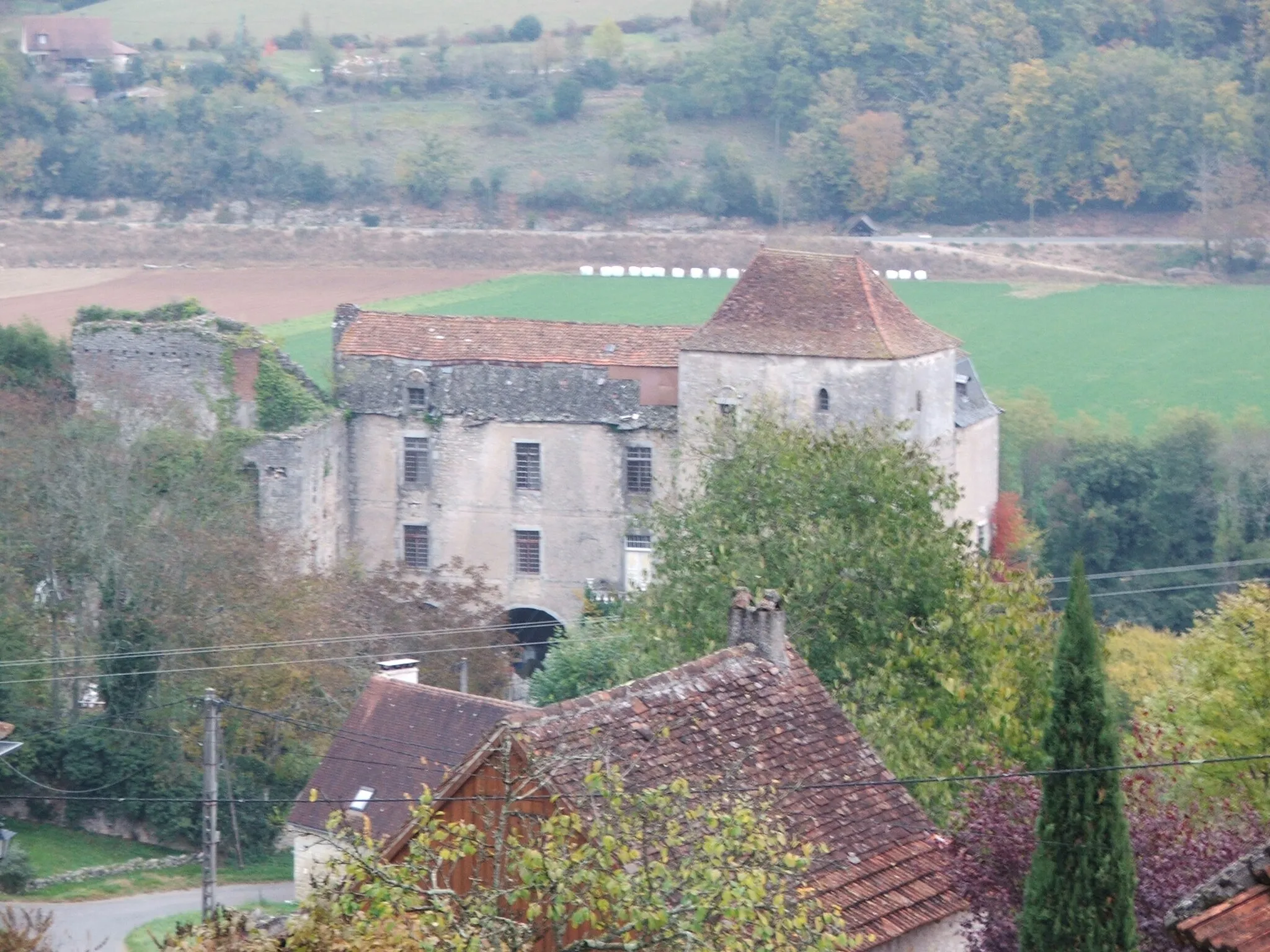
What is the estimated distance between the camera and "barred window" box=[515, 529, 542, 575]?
41688mm

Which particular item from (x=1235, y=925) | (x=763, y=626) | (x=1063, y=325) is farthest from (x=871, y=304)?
(x=1063, y=325)

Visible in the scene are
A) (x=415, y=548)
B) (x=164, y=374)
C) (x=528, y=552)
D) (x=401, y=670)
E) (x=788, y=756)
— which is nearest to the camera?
(x=788, y=756)

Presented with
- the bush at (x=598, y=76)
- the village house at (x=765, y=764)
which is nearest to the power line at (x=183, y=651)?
the village house at (x=765, y=764)

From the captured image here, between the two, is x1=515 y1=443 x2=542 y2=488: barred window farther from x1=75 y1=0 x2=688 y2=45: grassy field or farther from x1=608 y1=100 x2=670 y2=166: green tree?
x1=75 y1=0 x2=688 y2=45: grassy field

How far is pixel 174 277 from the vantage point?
7006 centimetres

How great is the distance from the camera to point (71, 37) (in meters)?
97.7

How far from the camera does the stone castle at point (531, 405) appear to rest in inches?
1501

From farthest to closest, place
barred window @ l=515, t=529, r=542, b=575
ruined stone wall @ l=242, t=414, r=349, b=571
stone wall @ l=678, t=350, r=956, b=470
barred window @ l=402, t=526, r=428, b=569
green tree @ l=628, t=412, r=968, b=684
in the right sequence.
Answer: barred window @ l=402, t=526, r=428, b=569 → barred window @ l=515, t=529, r=542, b=575 → ruined stone wall @ l=242, t=414, r=349, b=571 → stone wall @ l=678, t=350, r=956, b=470 → green tree @ l=628, t=412, r=968, b=684

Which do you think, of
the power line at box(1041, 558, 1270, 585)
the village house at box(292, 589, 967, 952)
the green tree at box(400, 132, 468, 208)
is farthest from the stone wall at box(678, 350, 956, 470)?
the green tree at box(400, 132, 468, 208)

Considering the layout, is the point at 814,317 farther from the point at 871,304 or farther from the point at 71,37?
the point at 71,37

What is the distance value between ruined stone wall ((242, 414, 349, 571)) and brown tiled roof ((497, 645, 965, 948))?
2365 centimetres

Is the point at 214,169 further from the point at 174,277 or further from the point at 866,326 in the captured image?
the point at 866,326

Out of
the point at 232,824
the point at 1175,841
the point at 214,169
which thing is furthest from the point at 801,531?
the point at 214,169

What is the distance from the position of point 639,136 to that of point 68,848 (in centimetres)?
6364
